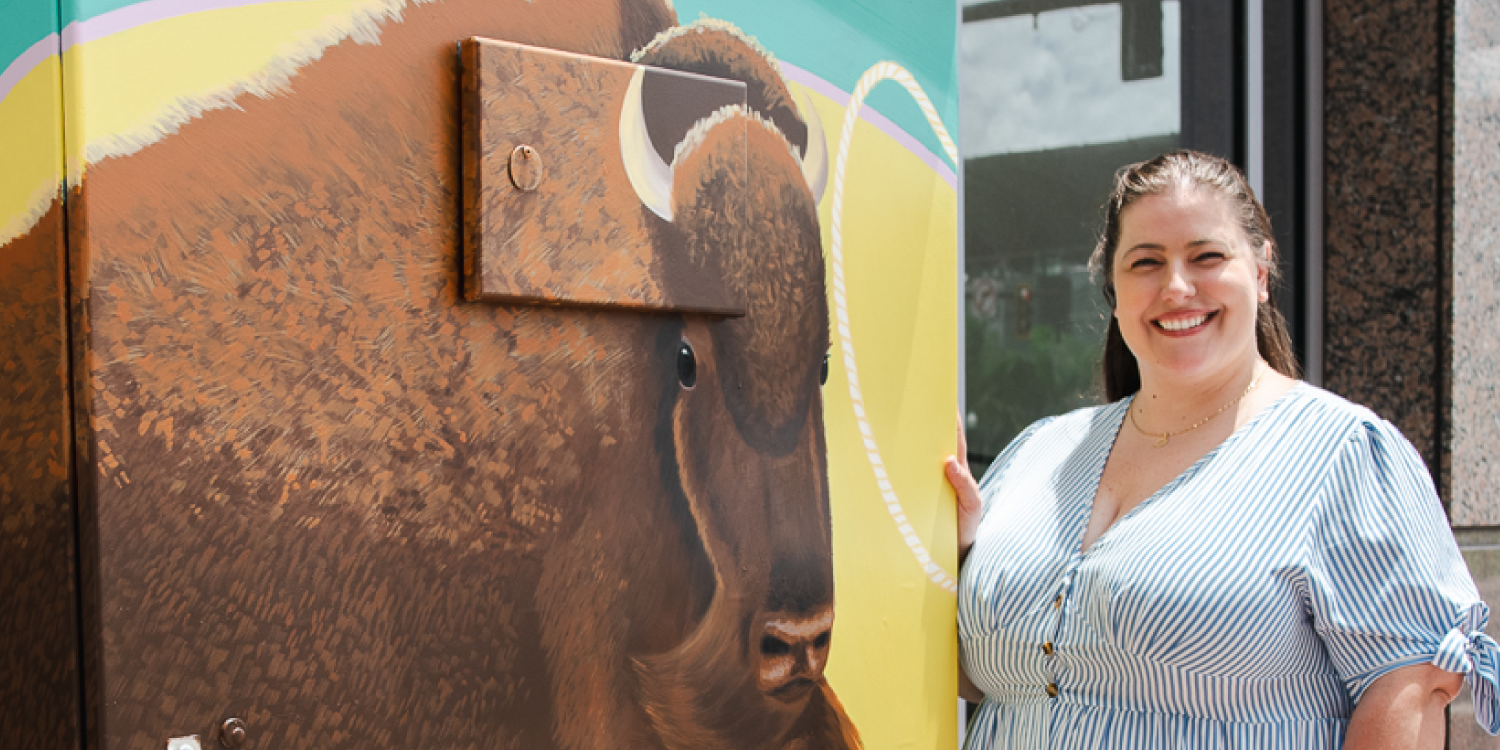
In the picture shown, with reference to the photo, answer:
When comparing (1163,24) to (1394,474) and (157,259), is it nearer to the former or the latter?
(1394,474)

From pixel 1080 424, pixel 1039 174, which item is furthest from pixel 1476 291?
pixel 1080 424

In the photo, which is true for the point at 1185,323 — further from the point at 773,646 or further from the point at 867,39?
the point at 773,646

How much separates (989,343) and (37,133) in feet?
7.75

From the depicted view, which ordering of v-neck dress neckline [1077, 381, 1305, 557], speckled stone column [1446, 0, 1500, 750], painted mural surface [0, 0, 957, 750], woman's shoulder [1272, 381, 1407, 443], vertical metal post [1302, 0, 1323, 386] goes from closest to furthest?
painted mural surface [0, 0, 957, 750], woman's shoulder [1272, 381, 1407, 443], v-neck dress neckline [1077, 381, 1305, 557], speckled stone column [1446, 0, 1500, 750], vertical metal post [1302, 0, 1323, 386]

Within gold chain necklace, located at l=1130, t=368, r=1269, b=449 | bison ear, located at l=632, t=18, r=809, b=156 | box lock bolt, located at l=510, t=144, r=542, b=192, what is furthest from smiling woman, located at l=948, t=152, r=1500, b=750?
box lock bolt, located at l=510, t=144, r=542, b=192

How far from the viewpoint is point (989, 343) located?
123 inches

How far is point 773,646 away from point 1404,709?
0.85 m

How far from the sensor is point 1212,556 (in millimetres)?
1764

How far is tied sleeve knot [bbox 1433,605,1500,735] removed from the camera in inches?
66.1

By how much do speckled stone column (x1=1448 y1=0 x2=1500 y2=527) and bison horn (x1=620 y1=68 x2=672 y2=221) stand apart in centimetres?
261

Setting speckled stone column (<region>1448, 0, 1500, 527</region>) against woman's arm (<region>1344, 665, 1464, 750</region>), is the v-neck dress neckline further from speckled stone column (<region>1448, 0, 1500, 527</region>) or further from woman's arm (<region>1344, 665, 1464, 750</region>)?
speckled stone column (<region>1448, 0, 1500, 527</region>)

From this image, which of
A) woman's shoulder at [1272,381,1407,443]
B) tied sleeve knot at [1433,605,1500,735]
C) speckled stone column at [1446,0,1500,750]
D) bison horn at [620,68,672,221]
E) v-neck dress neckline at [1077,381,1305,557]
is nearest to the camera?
bison horn at [620,68,672,221]

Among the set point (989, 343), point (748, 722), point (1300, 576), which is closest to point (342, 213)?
point (748, 722)

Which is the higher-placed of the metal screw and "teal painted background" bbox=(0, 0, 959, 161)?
"teal painted background" bbox=(0, 0, 959, 161)
